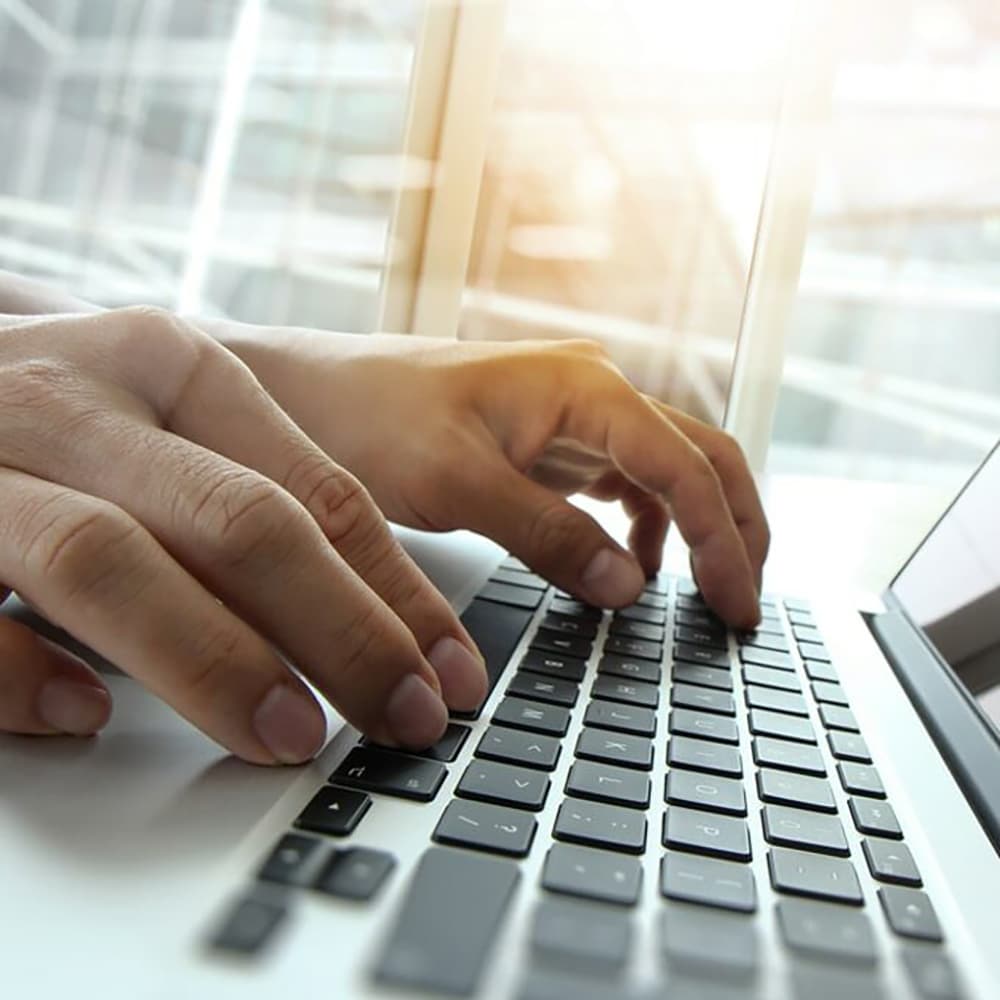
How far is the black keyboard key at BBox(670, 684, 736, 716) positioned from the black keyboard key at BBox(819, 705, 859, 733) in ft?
0.14

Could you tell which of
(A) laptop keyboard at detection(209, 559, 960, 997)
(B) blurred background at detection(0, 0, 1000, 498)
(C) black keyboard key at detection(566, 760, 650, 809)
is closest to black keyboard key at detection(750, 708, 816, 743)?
(A) laptop keyboard at detection(209, 559, 960, 997)

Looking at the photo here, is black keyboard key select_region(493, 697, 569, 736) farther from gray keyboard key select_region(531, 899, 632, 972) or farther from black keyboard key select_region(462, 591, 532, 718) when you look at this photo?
gray keyboard key select_region(531, 899, 632, 972)

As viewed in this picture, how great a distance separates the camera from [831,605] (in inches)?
27.7

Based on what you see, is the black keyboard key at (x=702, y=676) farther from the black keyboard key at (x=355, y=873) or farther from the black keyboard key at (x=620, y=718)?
the black keyboard key at (x=355, y=873)

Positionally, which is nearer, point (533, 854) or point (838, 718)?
point (533, 854)

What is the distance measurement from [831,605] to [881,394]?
1835 millimetres

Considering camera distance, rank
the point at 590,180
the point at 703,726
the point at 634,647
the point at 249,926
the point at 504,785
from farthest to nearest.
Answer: the point at 590,180 → the point at 634,647 → the point at 703,726 → the point at 504,785 → the point at 249,926

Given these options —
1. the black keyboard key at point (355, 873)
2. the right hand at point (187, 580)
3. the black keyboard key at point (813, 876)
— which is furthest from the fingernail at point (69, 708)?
the black keyboard key at point (813, 876)

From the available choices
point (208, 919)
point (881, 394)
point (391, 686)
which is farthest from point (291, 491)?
point (881, 394)

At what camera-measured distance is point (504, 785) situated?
1.00ft

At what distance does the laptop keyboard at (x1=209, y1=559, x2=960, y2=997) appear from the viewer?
0.22 m

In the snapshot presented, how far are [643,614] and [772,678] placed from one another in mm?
101

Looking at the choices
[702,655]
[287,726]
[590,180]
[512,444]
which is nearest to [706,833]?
[287,726]

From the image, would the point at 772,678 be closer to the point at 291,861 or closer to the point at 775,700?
the point at 775,700
